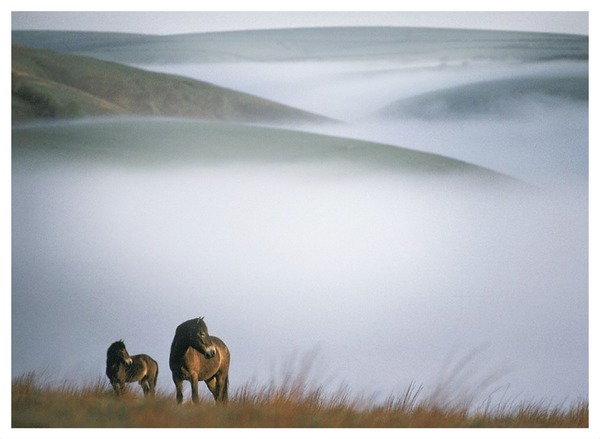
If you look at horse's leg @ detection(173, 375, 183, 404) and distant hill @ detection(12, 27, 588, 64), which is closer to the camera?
horse's leg @ detection(173, 375, 183, 404)

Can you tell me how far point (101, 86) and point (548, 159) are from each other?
206 cm

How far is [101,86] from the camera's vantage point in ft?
13.1

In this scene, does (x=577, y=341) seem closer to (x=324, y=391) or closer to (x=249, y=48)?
(x=324, y=391)

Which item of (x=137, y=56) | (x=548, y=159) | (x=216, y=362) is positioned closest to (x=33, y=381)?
(x=216, y=362)

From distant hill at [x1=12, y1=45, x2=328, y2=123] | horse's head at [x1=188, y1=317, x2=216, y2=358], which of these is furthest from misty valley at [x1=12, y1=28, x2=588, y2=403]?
horse's head at [x1=188, y1=317, x2=216, y2=358]

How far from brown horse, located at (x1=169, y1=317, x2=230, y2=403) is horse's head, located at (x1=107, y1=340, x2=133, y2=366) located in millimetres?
179

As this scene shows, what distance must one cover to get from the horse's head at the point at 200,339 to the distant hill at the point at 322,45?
123 cm

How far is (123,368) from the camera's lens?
370 centimetres

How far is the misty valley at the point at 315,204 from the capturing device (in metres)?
3.90

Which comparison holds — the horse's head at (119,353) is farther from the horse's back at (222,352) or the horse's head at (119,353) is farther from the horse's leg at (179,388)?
the horse's back at (222,352)

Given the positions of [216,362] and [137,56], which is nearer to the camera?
[216,362]

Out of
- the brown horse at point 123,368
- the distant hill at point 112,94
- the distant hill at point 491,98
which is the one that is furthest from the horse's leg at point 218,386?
the distant hill at point 491,98

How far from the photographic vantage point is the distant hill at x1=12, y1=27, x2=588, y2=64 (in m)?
4.02

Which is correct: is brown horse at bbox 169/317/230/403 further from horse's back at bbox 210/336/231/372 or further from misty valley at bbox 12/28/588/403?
misty valley at bbox 12/28/588/403
